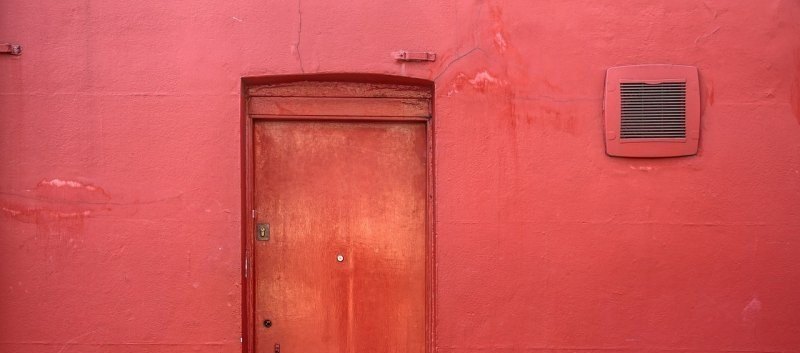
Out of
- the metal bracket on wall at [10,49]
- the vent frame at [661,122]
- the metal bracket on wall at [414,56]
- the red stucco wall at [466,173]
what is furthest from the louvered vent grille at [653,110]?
the metal bracket on wall at [10,49]

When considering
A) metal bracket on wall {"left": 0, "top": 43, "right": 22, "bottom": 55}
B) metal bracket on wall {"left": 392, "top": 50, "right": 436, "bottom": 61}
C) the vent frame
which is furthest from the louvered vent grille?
metal bracket on wall {"left": 0, "top": 43, "right": 22, "bottom": 55}

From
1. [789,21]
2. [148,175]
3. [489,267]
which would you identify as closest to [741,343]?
[489,267]

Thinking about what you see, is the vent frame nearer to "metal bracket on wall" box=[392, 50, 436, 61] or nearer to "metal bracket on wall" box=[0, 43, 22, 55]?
"metal bracket on wall" box=[392, 50, 436, 61]

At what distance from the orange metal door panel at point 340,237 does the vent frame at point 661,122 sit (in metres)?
1.25

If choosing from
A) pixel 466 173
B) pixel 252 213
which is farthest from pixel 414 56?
pixel 252 213

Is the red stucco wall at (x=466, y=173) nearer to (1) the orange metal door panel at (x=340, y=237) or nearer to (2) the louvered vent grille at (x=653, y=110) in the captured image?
(2) the louvered vent grille at (x=653, y=110)

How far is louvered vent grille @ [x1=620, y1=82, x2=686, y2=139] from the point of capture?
13.4 ft

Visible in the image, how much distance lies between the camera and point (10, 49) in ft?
13.2

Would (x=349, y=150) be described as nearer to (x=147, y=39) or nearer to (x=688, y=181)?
(x=147, y=39)

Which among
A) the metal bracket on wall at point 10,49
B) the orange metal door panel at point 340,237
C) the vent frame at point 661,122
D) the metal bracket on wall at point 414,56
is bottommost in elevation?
the orange metal door panel at point 340,237

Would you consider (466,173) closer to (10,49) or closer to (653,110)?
(653,110)

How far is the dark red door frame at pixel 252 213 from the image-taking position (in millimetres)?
4184

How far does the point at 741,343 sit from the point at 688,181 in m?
1.11

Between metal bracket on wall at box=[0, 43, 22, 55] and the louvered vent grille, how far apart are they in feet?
12.7
